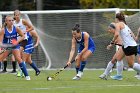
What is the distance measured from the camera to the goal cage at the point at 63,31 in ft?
82.2

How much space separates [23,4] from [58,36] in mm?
11769

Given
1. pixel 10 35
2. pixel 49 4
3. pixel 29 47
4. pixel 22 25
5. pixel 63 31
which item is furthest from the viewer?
pixel 49 4

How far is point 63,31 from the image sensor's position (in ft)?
84.1

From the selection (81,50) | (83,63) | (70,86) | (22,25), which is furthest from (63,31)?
(70,86)

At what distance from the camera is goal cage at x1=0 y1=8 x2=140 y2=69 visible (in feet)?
82.2

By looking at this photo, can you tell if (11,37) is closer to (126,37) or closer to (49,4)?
(126,37)

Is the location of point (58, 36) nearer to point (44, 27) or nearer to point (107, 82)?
point (44, 27)

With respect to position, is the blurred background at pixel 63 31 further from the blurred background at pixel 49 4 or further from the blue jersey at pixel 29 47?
the blurred background at pixel 49 4

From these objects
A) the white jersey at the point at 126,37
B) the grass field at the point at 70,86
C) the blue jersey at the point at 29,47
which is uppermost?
the white jersey at the point at 126,37

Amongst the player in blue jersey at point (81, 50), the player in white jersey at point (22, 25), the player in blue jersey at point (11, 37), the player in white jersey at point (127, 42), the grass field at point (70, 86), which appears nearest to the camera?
the grass field at point (70, 86)

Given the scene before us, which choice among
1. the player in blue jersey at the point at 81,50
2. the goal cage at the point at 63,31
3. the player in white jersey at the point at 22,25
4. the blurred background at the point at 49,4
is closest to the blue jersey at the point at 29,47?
the player in white jersey at the point at 22,25

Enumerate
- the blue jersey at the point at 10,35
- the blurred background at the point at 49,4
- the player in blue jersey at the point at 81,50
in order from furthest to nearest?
the blurred background at the point at 49,4 → the player in blue jersey at the point at 81,50 → the blue jersey at the point at 10,35

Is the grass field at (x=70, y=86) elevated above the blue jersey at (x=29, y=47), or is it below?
below

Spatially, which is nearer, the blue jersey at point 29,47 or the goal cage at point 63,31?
the blue jersey at point 29,47
